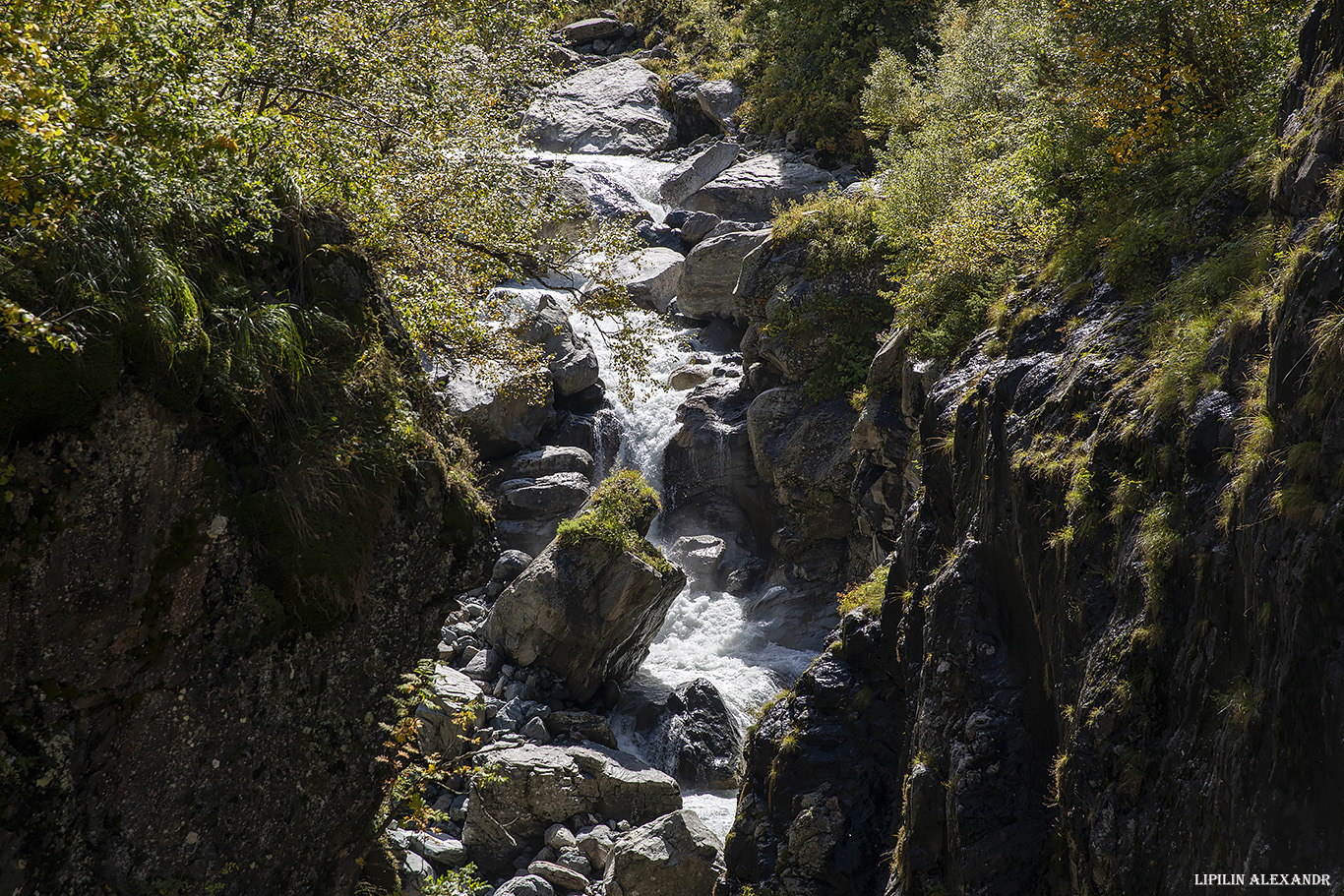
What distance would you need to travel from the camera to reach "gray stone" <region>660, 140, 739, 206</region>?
3800 centimetres

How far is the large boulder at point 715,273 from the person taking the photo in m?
30.3

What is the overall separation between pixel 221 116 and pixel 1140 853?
857 centimetres

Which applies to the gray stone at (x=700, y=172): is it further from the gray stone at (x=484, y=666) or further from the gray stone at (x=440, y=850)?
the gray stone at (x=440, y=850)

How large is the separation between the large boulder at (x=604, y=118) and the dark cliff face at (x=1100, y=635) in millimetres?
32506

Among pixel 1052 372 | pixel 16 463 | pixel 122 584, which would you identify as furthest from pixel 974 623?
pixel 16 463

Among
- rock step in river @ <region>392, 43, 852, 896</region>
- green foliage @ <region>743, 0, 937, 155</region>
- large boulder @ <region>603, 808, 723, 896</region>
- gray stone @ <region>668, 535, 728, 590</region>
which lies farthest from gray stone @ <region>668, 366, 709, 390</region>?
large boulder @ <region>603, 808, 723, 896</region>

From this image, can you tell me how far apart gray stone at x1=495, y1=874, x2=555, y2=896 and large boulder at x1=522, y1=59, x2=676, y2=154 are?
3535 cm

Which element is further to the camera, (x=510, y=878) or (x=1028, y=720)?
(x=510, y=878)

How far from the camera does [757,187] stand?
34.9m

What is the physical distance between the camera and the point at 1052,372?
9.84m

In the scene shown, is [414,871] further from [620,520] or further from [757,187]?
[757,187]

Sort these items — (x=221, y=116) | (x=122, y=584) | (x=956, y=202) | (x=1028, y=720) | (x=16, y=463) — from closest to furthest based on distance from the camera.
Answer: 1. (x=16, y=463)
2. (x=122, y=584)
3. (x=221, y=116)
4. (x=1028, y=720)
5. (x=956, y=202)

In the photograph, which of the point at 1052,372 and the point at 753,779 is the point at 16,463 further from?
the point at 753,779

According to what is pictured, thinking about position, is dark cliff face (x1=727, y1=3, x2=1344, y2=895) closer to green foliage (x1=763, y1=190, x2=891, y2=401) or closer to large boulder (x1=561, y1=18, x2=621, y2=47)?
green foliage (x1=763, y1=190, x2=891, y2=401)
